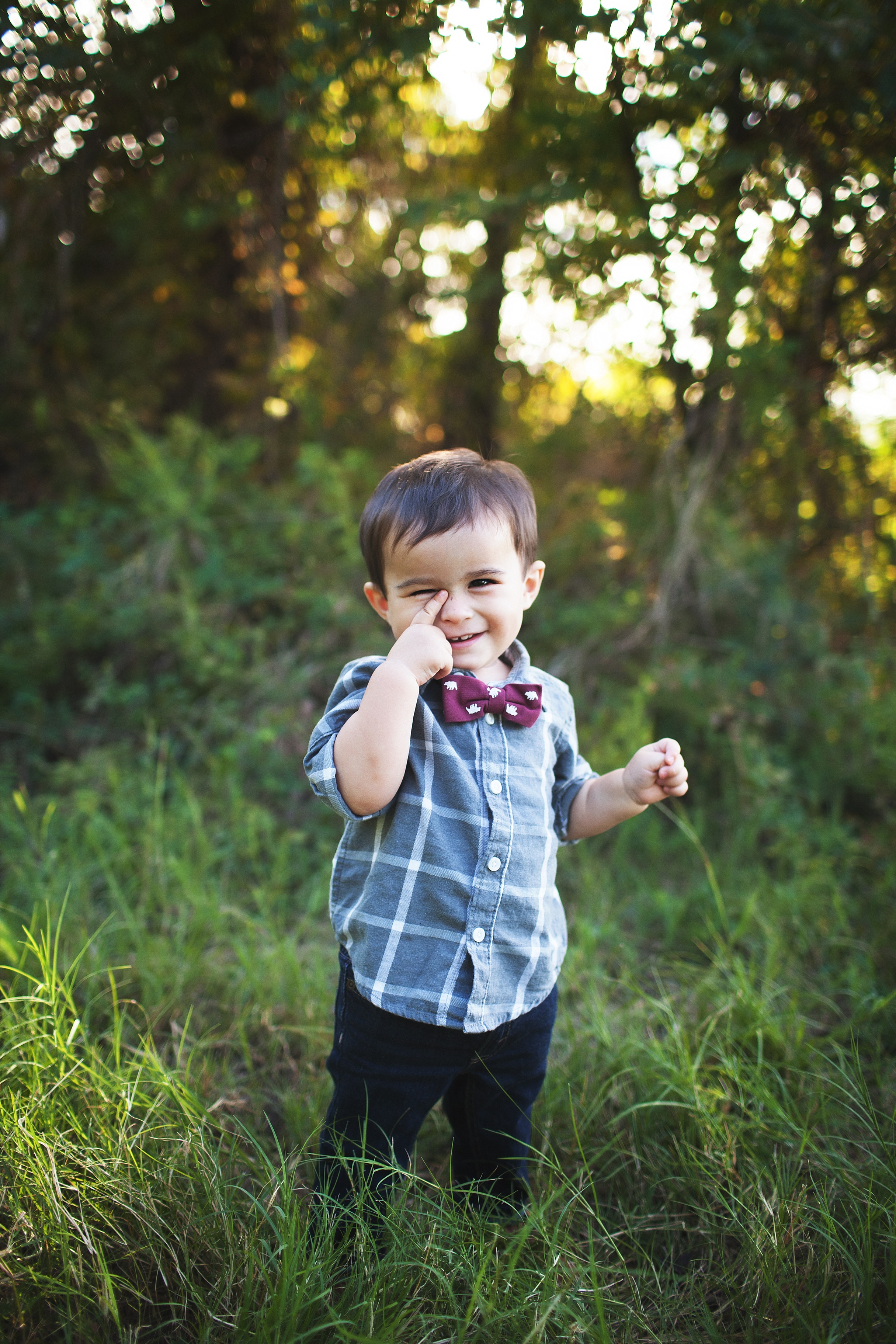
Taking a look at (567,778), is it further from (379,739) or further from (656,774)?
(379,739)

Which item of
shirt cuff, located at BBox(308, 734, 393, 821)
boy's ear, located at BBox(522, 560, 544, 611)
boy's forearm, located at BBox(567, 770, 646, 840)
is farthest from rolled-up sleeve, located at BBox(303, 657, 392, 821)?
boy's forearm, located at BBox(567, 770, 646, 840)

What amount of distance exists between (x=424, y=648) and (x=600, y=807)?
0.51 m

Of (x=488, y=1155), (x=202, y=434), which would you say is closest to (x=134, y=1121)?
(x=488, y=1155)

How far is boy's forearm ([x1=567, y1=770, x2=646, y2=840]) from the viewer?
143 cm

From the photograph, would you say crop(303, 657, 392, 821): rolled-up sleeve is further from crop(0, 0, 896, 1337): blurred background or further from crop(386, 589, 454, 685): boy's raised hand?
crop(0, 0, 896, 1337): blurred background

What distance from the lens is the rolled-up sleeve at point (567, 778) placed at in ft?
4.98

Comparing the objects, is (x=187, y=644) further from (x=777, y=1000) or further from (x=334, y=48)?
(x=777, y=1000)

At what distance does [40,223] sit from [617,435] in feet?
10.1

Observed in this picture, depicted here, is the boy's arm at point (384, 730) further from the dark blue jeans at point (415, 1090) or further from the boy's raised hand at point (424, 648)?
the dark blue jeans at point (415, 1090)

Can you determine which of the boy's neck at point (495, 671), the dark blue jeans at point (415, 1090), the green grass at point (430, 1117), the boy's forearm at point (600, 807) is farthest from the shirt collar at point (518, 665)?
the green grass at point (430, 1117)

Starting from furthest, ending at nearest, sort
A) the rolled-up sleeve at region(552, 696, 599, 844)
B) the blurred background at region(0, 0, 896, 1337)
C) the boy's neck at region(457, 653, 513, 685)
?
the blurred background at region(0, 0, 896, 1337)
the rolled-up sleeve at region(552, 696, 599, 844)
the boy's neck at region(457, 653, 513, 685)

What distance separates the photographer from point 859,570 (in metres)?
3.65

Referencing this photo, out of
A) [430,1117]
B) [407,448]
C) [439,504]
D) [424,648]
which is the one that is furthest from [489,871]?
[407,448]

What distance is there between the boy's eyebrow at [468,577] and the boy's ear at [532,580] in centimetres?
14
